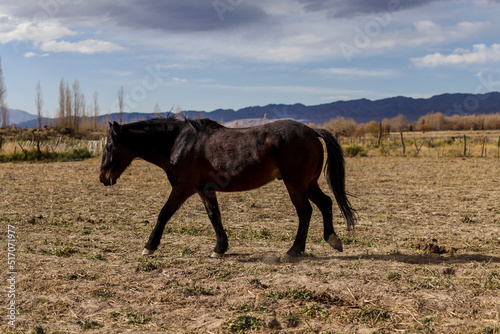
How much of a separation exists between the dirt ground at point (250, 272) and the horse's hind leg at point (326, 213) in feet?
0.64

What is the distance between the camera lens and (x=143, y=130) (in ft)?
22.5

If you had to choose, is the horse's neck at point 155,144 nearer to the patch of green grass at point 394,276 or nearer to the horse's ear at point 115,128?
the horse's ear at point 115,128

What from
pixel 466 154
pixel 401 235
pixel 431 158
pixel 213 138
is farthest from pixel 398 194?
pixel 466 154

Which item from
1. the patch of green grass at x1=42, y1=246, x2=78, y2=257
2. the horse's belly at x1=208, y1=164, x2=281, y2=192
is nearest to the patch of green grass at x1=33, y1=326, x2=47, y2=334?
the patch of green grass at x1=42, y1=246, x2=78, y2=257

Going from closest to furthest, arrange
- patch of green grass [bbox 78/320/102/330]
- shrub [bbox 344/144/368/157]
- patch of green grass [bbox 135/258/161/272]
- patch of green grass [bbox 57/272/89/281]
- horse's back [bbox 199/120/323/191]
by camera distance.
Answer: patch of green grass [bbox 78/320/102/330] → patch of green grass [bbox 57/272/89/281] → patch of green grass [bbox 135/258/161/272] → horse's back [bbox 199/120/323/191] → shrub [bbox 344/144/368/157]

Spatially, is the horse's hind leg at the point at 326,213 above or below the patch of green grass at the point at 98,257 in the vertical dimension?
above

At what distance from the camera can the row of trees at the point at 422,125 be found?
63.4 meters

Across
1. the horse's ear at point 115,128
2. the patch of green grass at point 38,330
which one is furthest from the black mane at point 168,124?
the patch of green grass at point 38,330

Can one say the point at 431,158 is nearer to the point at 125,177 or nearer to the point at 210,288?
the point at 125,177

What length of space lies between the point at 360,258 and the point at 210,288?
2356mm

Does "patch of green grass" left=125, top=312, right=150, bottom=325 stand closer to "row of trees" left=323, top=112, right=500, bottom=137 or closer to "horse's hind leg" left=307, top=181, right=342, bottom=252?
"horse's hind leg" left=307, top=181, right=342, bottom=252

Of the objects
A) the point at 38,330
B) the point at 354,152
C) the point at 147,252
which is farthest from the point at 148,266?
the point at 354,152

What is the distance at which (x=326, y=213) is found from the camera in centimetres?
651

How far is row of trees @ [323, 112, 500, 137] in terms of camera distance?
63.4 meters
